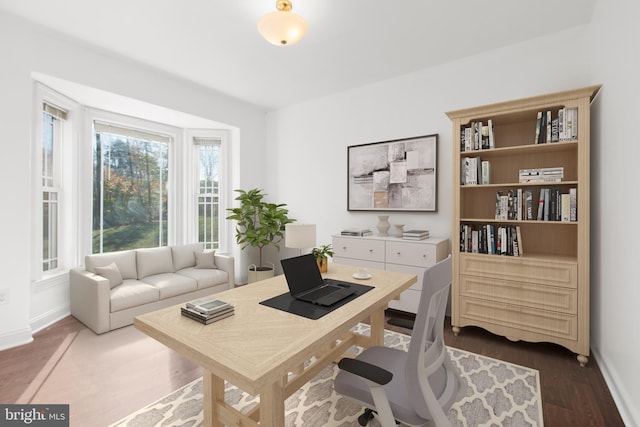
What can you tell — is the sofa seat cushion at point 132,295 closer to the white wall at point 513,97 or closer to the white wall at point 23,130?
the white wall at point 23,130

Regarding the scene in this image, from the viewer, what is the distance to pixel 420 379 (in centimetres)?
122

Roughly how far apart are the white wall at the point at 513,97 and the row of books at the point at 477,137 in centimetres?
50

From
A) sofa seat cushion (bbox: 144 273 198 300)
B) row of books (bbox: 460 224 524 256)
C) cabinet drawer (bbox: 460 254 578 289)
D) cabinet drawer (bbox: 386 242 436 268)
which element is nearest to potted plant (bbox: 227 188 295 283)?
sofa seat cushion (bbox: 144 273 198 300)

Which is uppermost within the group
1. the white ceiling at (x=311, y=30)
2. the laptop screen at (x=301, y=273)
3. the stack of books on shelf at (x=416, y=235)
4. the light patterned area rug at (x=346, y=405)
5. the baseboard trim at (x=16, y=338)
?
the white ceiling at (x=311, y=30)

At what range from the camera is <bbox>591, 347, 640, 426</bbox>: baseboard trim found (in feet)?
5.63

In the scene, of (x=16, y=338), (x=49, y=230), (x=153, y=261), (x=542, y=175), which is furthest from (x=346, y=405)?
(x=49, y=230)

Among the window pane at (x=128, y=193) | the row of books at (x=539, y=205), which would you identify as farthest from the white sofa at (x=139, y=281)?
the row of books at (x=539, y=205)

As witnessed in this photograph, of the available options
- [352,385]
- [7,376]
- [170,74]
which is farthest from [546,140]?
[7,376]

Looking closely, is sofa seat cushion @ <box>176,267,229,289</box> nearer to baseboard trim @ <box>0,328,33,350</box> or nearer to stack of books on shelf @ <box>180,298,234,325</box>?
baseboard trim @ <box>0,328,33,350</box>

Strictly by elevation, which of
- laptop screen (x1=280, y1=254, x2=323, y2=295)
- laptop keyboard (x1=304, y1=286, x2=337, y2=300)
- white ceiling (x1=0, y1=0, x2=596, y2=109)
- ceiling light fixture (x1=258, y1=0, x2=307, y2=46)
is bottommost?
laptop keyboard (x1=304, y1=286, x2=337, y2=300)

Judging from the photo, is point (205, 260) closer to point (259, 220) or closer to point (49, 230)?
point (259, 220)

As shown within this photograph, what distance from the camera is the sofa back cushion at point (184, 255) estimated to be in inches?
169

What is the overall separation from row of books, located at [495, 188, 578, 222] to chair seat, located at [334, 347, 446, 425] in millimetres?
1936

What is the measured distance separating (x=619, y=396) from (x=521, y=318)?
31.9 inches
